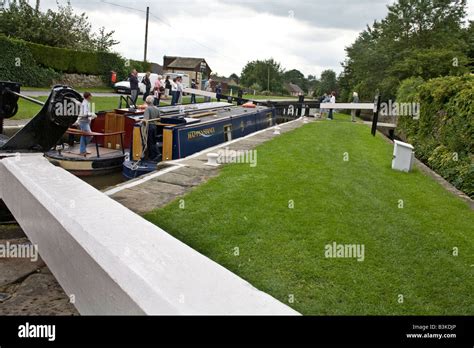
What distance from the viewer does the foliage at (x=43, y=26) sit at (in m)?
27.0

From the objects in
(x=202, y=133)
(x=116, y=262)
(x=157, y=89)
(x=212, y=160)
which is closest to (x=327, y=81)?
(x=157, y=89)

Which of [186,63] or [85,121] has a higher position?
[186,63]

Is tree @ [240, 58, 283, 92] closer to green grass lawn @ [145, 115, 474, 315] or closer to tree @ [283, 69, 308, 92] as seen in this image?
tree @ [283, 69, 308, 92]

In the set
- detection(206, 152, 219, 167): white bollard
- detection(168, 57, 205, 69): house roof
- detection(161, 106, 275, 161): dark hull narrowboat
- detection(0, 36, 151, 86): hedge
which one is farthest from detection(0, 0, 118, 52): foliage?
detection(168, 57, 205, 69): house roof

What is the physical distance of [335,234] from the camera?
4770 mm

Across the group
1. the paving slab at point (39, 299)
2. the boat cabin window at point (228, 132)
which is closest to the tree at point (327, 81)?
the boat cabin window at point (228, 132)

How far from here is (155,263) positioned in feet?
9.03

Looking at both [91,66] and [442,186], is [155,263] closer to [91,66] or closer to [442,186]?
[442,186]

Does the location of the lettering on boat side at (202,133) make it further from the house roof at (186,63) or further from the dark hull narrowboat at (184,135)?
the house roof at (186,63)

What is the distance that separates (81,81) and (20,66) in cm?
515

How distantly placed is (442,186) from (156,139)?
248 inches

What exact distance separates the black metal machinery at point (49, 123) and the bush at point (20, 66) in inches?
767

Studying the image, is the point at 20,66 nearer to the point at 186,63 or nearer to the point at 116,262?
the point at 116,262
